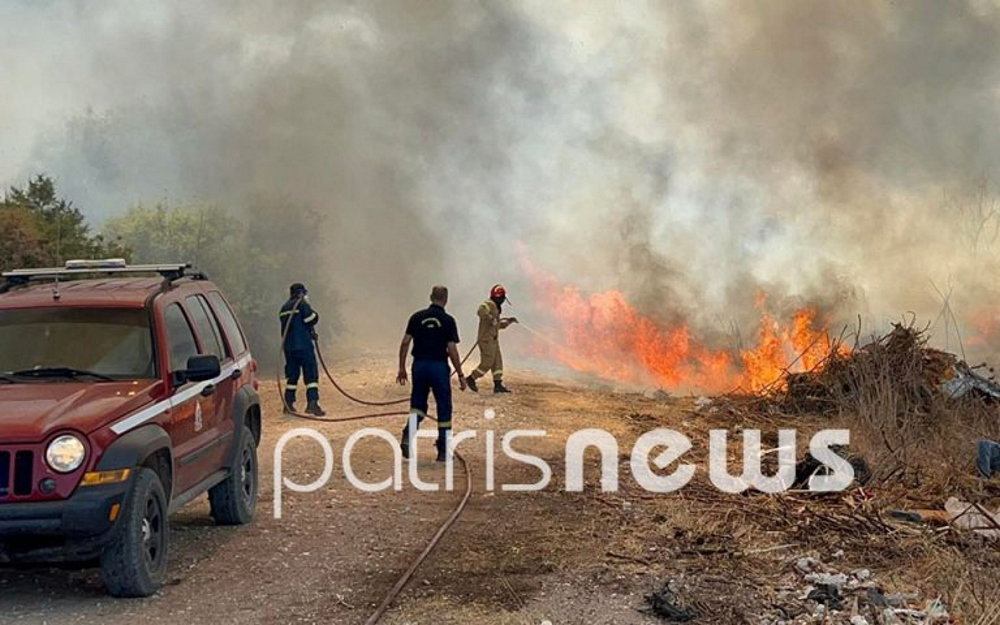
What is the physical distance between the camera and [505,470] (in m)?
9.77

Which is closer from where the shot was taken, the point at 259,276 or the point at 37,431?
the point at 37,431

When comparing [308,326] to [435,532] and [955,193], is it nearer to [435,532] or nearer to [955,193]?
[435,532]

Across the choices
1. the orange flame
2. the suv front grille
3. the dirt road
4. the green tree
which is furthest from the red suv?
the orange flame

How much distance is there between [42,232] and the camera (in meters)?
17.2

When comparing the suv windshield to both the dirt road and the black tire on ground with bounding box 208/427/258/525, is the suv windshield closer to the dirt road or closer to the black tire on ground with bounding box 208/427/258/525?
the dirt road

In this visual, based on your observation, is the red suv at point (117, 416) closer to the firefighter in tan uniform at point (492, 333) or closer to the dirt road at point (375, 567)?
the dirt road at point (375, 567)

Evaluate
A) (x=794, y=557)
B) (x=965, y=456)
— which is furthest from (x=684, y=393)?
(x=794, y=557)

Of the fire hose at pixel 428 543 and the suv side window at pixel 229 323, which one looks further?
the suv side window at pixel 229 323

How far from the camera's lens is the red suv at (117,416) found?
201 inches

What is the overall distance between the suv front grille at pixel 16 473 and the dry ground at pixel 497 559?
75 centimetres

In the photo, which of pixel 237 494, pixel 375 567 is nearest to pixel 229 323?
pixel 237 494

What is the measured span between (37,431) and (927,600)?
4.92 meters

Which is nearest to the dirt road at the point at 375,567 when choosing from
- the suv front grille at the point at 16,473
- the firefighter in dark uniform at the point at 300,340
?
the suv front grille at the point at 16,473

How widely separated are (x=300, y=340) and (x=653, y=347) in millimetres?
12816
